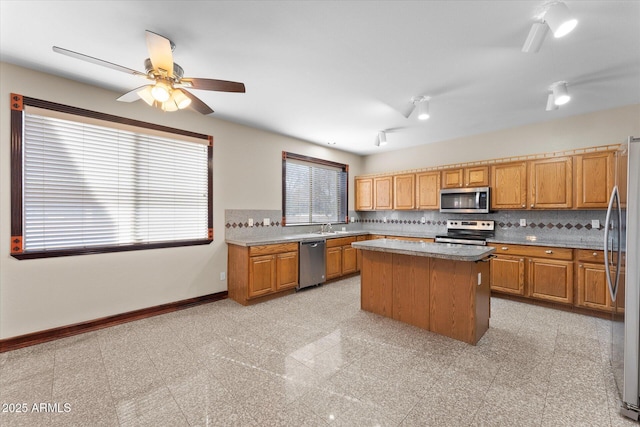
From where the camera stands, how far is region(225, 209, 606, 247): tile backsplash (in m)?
3.86

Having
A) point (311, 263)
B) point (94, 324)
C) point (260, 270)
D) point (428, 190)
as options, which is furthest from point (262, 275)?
point (428, 190)

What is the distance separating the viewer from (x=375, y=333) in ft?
9.49

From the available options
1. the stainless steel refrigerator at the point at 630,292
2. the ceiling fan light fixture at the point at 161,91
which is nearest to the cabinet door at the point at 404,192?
the stainless steel refrigerator at the point at 630,292

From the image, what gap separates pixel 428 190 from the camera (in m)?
5.14

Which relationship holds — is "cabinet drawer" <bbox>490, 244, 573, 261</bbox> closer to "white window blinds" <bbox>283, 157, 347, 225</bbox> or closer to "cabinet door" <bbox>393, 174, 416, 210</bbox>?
"cabinet door" <bbox>393, 174, 416, 210</bbox>

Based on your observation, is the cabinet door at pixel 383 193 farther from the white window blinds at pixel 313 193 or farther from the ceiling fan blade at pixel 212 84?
the ceiling fan blade at pixel 212 84

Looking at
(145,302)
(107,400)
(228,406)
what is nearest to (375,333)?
(228,406)

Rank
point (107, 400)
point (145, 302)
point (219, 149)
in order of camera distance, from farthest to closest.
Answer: point (219, 149) < point (145, 302) < point (107, 400)

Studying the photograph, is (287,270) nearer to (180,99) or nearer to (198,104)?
(198,104)

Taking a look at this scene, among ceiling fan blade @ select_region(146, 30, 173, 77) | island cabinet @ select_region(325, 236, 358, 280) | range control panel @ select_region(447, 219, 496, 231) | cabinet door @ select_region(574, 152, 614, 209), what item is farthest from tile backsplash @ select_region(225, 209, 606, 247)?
ceiling fan blade @ select_region(146, 30, 173, 77)

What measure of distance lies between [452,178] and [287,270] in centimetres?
338

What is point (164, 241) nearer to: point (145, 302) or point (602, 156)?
point (145, 302)

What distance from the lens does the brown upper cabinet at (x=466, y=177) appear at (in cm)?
449

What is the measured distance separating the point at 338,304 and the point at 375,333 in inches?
38.9
